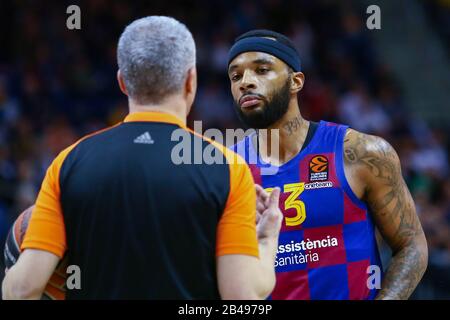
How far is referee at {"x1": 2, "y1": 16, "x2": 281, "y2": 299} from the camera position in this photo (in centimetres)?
339

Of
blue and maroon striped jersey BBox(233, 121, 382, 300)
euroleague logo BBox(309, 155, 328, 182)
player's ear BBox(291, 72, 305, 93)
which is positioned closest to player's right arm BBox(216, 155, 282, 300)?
blue and maroon striped jersey BBox(233, 121, 382, 300)

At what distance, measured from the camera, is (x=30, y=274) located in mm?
3369

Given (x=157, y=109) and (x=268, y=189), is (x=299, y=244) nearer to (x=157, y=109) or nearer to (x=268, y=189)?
(x=268, y=189)

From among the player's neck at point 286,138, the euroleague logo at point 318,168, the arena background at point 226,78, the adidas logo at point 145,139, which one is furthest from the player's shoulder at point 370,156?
the arena background at point 226,78

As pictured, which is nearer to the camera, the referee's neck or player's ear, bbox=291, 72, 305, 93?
the referee's neck

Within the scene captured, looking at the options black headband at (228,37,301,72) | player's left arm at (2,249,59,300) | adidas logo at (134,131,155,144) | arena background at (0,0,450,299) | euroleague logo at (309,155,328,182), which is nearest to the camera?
player's left arm at (2,249,59,300)

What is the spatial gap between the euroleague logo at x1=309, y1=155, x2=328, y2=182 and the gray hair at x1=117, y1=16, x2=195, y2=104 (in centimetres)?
188

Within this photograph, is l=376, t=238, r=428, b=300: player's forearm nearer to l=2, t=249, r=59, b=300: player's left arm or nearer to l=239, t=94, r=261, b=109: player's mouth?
l=239, t=94, r=261, b=109: player's mouth

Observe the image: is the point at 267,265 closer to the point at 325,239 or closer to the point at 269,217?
the point at 269,217

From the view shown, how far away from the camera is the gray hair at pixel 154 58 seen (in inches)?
136

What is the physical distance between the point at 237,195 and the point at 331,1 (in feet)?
42.8

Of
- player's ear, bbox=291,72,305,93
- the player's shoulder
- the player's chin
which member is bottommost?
the player's shoulder
